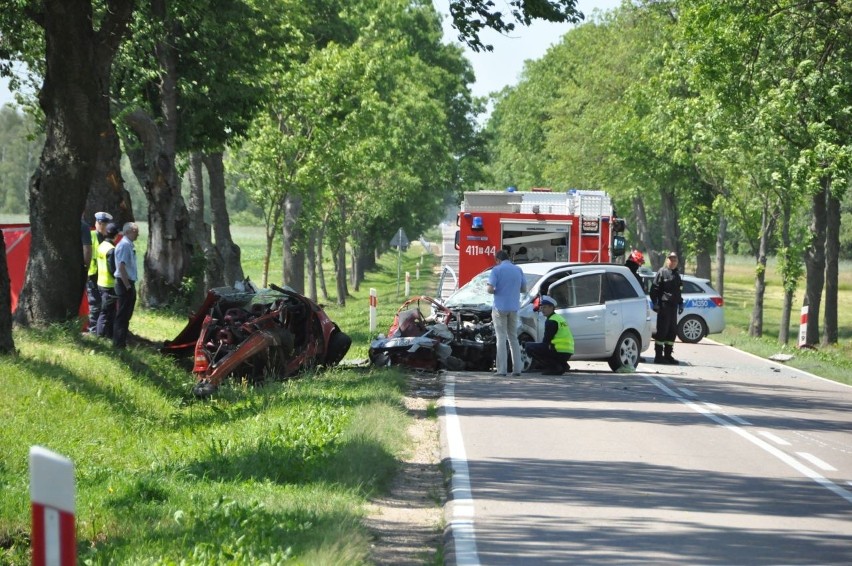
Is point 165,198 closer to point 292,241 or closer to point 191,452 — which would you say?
point 191,452

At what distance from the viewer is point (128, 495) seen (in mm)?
9086

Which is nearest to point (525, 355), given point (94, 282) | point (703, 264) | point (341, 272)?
point (94, 282)

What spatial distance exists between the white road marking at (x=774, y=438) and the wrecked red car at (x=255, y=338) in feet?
21.6

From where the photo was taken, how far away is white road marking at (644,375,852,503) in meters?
11.0

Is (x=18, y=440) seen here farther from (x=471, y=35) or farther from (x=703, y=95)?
(x=703, y=95)

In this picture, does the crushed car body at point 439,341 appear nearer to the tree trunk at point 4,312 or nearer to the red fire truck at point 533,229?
the red fire truck at point 533,229

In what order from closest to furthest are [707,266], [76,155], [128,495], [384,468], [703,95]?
[128,495] → [384,468] → [76,155] → [703,95] → [707,266]

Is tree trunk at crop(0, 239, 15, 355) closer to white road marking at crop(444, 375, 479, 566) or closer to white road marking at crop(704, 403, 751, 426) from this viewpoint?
white road marking at crop(444, 375, 479, 566)

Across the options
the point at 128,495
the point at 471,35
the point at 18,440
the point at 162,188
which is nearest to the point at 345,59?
the point at 162,188

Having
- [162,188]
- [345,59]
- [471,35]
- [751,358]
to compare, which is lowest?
[751,358]

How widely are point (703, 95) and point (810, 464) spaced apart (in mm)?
24487

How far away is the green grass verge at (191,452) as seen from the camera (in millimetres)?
7820

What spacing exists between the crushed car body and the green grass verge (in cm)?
Answer: 113

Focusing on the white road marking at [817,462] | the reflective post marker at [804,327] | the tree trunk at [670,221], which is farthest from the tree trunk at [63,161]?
the tree trunk at [670,221]
